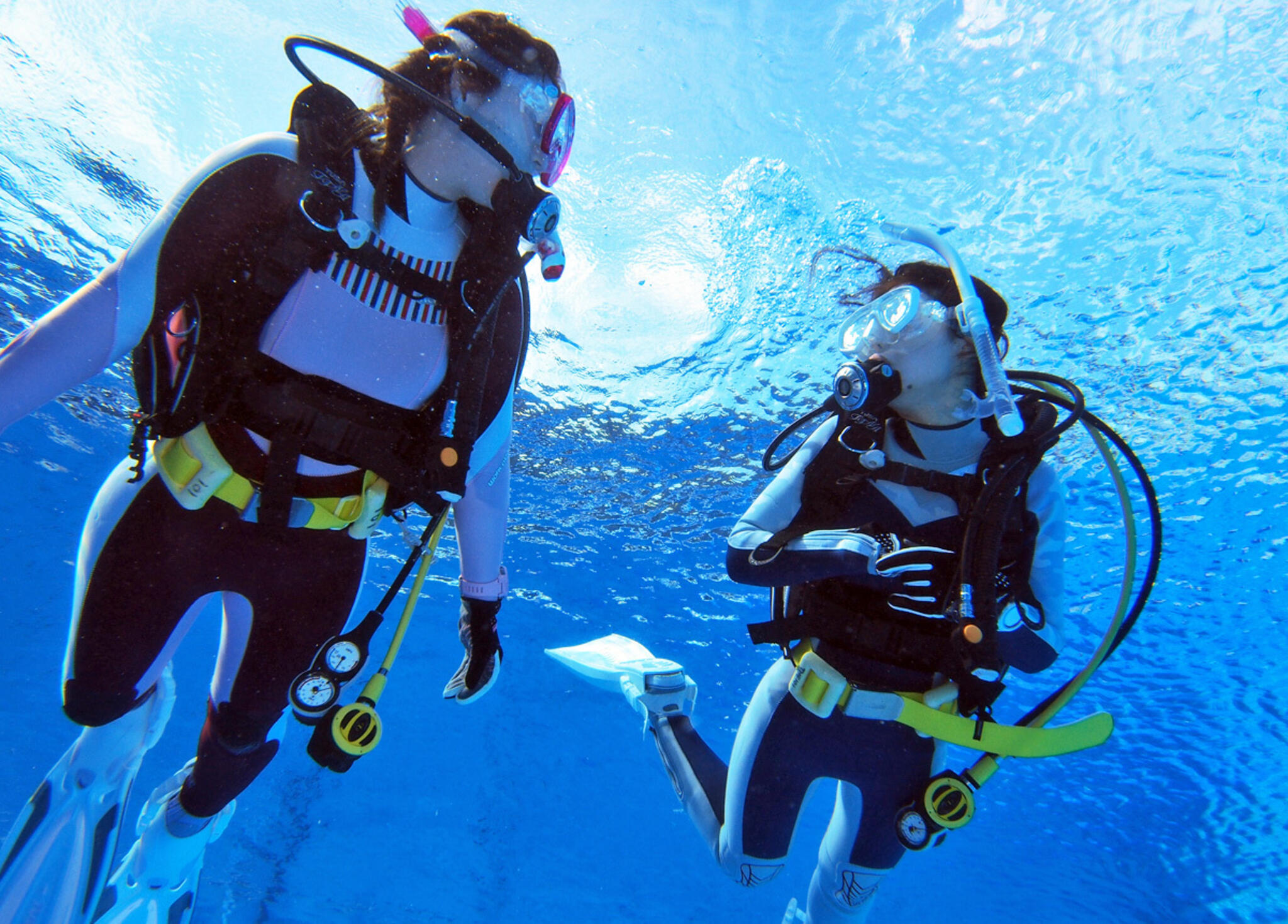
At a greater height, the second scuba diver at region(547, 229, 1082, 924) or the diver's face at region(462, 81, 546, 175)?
the diver's face at region(462, 81, 546, 175)

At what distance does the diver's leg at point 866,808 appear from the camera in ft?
12.1

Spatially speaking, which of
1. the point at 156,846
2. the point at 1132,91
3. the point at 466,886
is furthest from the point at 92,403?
the point at 466,886

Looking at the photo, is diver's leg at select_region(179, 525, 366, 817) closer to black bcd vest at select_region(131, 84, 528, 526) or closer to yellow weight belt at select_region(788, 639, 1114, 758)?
black bcd vest at select_region(131, 84, 528, 526)

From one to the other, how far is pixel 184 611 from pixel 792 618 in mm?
3018

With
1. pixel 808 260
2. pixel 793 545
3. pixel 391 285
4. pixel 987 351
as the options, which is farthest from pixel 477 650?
pixel 808 260

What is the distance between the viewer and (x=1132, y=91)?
5.24 metres

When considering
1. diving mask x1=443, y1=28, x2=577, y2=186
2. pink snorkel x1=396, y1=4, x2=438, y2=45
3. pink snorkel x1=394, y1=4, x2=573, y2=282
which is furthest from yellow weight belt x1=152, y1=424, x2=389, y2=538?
pink snorkel x1=396, y1=4, x2=438, y2=45

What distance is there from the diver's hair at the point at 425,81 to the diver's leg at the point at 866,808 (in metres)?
3.69

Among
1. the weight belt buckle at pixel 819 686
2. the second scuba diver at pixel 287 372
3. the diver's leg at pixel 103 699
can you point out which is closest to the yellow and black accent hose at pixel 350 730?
the second scuba diver at pixel 287 372

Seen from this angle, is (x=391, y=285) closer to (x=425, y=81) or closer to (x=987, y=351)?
(x=425, y=81)

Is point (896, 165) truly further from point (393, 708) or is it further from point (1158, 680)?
point (393, 708)

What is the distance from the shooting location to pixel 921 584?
3344mm

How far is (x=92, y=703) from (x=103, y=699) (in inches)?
1.4

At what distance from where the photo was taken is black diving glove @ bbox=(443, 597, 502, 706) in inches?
119
